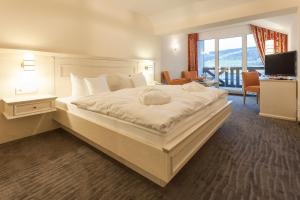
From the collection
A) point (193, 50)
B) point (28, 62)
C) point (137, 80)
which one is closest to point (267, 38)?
point (193, 50)

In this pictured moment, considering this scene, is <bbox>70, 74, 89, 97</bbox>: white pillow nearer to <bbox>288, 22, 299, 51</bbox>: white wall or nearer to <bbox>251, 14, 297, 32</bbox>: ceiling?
<bbox>288, 22, 299, 51</bbox>: white wall

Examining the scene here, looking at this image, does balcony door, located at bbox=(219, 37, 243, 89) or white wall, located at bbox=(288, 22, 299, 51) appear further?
balcony door, located at bbox=(219, 37, 243, 89)

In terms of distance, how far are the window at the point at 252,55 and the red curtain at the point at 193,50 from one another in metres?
1.96

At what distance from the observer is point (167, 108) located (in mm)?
1873

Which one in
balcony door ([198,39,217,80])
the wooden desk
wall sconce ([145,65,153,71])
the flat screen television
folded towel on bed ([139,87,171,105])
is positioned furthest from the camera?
balcony door ([198,39,217,80])

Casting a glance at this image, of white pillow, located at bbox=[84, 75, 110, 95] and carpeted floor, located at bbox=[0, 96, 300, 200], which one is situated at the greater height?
white pillow, located at bbox=[84, 75, 110, 95]

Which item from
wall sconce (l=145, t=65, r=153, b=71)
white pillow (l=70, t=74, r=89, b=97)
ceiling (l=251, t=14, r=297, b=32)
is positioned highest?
ceiling (l=251, t=14, r=297, b=32)

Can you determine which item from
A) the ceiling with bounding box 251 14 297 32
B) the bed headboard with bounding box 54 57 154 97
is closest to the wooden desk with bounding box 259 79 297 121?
the ceiling with bounding box 251 14 297 32

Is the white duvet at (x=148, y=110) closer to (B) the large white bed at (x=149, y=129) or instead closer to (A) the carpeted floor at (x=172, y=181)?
(B) the large white bed at (x=149, y=129)

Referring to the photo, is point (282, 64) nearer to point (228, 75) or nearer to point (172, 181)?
point (228, 75)

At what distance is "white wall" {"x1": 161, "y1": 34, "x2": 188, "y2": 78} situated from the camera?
647cm

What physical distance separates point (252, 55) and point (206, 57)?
1808mm

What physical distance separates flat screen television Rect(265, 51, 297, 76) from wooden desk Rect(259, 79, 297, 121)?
433 mm

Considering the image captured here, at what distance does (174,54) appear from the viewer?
6.98m
